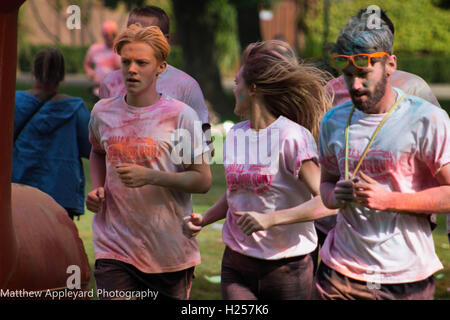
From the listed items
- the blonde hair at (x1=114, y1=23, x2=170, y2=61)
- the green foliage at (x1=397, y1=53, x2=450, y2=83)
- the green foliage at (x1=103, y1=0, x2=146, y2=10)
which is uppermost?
the green foliage at (x1=103, y1=0, x2=146, y2=10)

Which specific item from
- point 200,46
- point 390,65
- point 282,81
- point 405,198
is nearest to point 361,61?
point 390,65

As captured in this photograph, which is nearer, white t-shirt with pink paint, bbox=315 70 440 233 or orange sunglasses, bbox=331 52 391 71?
orange sunglasses, bbox=331 52 391 71

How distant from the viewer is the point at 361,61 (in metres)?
3.85

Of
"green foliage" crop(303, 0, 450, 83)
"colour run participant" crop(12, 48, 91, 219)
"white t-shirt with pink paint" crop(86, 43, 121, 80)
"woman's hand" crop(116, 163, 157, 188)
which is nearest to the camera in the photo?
"woman's hand" crop(116, 163, 157, 188)

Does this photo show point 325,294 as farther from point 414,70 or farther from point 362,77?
point 414,70

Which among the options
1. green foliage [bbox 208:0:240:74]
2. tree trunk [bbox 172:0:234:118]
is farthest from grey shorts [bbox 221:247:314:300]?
green foliage [bbox 208:0:240:74]

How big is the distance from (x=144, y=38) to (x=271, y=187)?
1059 millimetres

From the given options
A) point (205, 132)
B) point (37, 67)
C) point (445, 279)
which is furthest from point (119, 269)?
point (445, 279)

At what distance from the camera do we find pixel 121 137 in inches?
182

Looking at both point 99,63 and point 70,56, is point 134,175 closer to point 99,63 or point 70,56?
point 99,63

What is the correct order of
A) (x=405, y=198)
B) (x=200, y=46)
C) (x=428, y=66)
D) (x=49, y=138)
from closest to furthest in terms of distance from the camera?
(x=405, y=198), (x=49, y=138), (x=200, y=46), (x=428, y=66)

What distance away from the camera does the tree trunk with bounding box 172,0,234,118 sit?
23.0m

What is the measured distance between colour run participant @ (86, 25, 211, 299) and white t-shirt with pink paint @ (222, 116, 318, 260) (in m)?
0.25

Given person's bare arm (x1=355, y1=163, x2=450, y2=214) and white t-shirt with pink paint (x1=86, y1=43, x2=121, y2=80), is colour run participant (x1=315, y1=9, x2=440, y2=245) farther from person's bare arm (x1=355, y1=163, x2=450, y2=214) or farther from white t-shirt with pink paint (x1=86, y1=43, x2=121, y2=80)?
white t-shirt with pink paint (x1=86, y1=43, x2=121, y2=80)
